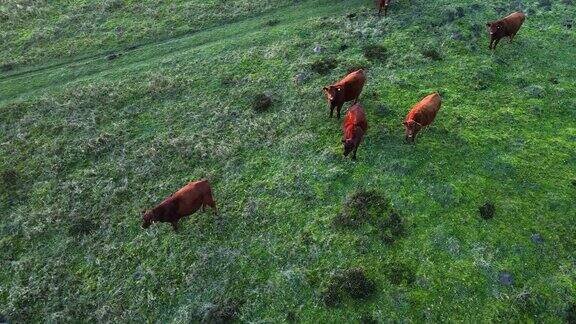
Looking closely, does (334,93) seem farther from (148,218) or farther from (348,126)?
(148,218)

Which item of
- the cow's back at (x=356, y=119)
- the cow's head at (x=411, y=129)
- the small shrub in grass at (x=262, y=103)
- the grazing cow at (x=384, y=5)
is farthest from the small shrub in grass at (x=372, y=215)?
the grazing cow at (x=384, y=5)

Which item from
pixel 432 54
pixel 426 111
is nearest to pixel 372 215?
pixel 426 111

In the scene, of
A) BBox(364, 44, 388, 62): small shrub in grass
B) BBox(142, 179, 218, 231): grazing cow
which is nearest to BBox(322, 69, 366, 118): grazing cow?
BBox(364, 44, 388, 62): small shrub in grass

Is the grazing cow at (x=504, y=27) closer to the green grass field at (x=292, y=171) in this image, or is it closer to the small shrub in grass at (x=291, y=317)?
the green grass field at (x=292, y=171)

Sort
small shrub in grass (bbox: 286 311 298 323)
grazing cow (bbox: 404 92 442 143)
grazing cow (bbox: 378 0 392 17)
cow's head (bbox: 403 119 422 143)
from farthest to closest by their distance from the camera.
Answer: grazing cow (bbox: 378 0 392 17)
grazing cow (bbox: 404 92 442 143)
cow's head (bbox: 403 119 422 143)
small shrub in grass (bbox: 286 311 298 323)

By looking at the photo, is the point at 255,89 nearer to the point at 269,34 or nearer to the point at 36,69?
the point at 269,34

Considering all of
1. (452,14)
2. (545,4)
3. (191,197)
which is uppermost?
(452,14)

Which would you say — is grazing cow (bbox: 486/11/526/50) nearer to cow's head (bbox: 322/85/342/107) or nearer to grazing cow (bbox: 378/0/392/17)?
grazing cow (bbox: 378/0/392/17)
